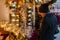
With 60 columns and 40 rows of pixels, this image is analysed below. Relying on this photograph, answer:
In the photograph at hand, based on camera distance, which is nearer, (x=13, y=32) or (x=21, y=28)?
(x=13, y=32)

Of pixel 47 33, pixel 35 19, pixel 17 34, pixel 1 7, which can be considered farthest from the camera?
pixel 35 19

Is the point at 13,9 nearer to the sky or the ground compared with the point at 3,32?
nearer to the sky

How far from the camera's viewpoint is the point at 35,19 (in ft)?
6.66

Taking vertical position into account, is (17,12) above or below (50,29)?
above

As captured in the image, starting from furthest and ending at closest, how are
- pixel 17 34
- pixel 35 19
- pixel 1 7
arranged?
1. pixel 35 19
2. pixel 1 7
3. pixel 17 34

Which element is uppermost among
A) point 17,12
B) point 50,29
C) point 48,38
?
point 17,12

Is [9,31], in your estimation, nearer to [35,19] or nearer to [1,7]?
[1,7]

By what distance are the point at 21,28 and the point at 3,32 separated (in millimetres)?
240

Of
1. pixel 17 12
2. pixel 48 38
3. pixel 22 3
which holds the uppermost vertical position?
pixel 22 3

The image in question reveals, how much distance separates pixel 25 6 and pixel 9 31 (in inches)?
15.4

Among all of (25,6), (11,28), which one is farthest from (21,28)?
(25,6)

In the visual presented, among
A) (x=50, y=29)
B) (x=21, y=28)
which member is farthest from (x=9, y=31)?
Answer: (x=50, y=29)

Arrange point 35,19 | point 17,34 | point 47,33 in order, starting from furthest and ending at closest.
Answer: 1. point 35,19
2. point 47,33
3. point 17,34

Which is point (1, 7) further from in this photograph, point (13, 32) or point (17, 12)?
point (13, 32)
